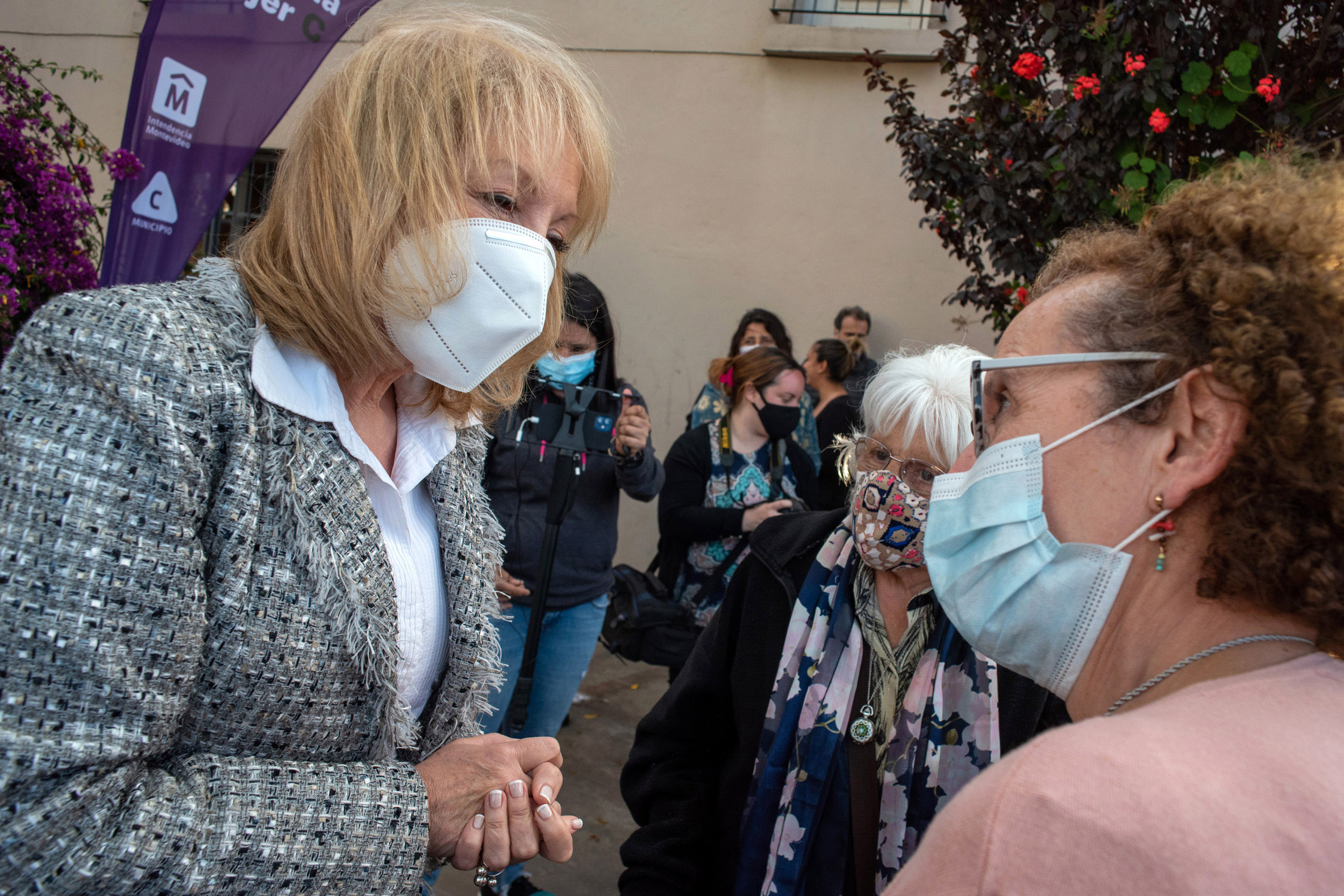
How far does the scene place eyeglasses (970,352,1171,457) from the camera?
106cm

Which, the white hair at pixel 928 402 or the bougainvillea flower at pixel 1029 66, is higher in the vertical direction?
the bougainvillea flower at pixel 1029 66

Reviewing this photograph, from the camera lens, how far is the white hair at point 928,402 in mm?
2105

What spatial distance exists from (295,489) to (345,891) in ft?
1.75

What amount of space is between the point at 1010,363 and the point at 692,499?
2759mm

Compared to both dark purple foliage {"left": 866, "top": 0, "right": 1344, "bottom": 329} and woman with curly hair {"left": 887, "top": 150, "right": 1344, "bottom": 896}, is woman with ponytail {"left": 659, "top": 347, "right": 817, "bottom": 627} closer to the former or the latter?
dark purple foliage {"left": 866, "top": 0, "right": 1344, "bottom": 329}

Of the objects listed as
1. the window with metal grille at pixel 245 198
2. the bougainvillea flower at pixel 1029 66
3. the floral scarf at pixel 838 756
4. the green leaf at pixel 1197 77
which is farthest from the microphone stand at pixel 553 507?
the window with metal grille at pixel 245 198

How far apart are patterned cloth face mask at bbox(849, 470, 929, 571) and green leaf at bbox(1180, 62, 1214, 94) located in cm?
238

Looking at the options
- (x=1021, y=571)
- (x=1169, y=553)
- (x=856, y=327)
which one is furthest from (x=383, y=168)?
(x=856, y=327)

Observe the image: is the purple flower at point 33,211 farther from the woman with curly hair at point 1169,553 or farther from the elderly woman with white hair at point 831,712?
the woman with curly hair at point 1169,553

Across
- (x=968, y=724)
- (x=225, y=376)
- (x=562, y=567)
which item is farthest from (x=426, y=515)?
(x=562, y=567)

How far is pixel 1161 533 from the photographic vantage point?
100cm

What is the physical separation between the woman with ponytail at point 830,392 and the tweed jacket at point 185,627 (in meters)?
3.78

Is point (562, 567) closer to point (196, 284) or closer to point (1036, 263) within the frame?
point (196, 284)

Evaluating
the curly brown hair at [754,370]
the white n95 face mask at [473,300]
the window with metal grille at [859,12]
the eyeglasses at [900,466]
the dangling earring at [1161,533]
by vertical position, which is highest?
the window with metal grille at [859,12]
